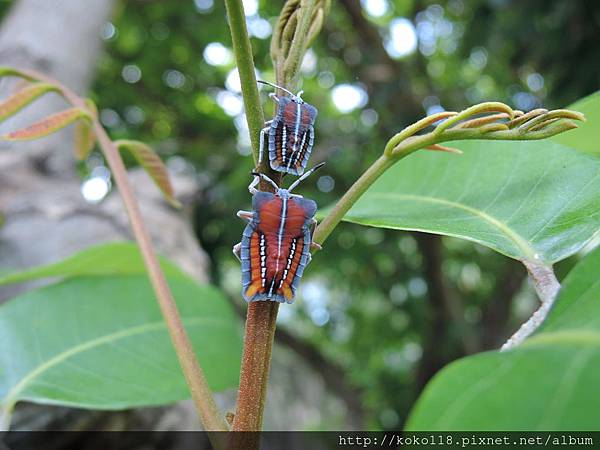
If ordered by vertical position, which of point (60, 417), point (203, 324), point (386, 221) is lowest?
point (60, 417)

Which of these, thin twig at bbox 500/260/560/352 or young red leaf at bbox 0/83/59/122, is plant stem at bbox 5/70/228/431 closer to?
young red leaf at bbox 0/83/59/122

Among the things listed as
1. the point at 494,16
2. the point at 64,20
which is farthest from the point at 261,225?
the point at 494,16

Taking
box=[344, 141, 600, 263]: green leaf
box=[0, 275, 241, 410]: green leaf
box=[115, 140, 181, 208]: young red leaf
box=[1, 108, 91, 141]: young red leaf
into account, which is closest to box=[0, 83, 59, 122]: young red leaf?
box=[1, 108, 91, 141]: young red leaf

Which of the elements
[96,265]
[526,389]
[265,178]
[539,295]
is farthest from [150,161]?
[526,389]

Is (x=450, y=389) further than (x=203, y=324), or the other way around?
(x=203, y=324)

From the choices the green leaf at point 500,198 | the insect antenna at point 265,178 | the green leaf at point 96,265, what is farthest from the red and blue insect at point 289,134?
the green leaf at point 96,265

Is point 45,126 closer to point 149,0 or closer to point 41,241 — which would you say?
point 41,241
